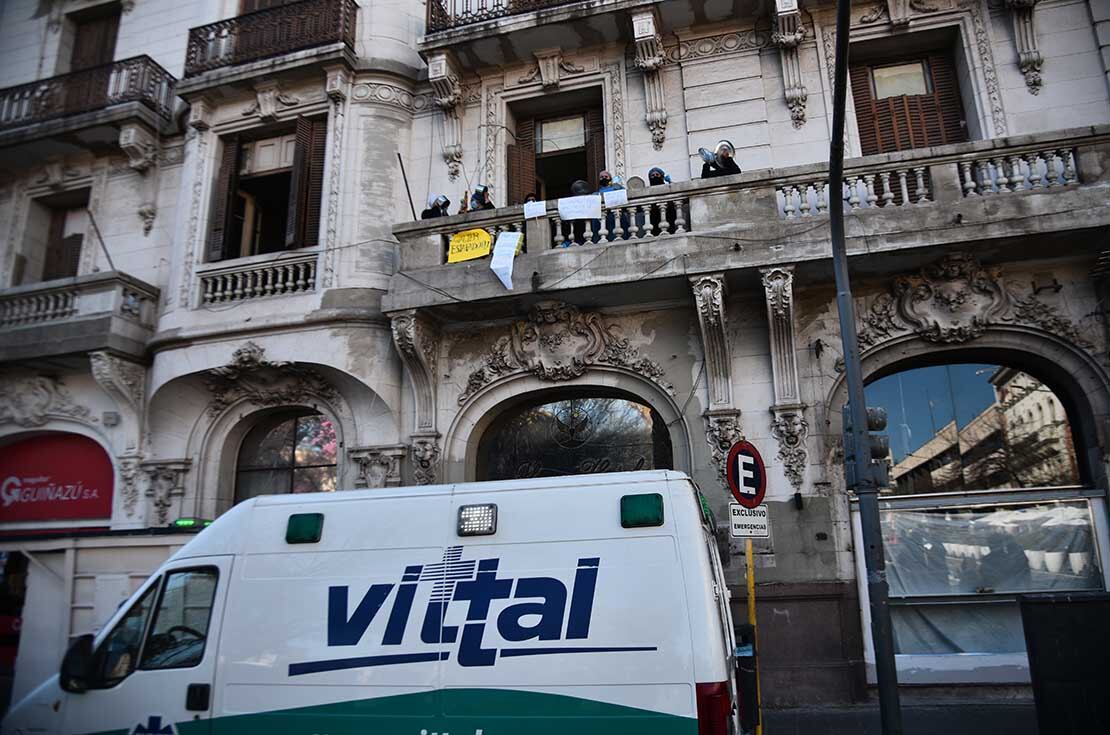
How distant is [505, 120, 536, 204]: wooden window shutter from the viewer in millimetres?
12461

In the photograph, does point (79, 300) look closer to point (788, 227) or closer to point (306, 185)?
point (306, 185)

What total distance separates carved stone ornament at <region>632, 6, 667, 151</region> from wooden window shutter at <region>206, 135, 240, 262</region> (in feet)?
24.5

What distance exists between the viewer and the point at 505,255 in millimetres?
10375

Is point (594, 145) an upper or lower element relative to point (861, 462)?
upper

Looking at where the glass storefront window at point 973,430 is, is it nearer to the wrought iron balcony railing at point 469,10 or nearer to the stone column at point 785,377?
the stone column at point 785,377

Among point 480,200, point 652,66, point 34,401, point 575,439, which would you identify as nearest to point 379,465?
point 575,439

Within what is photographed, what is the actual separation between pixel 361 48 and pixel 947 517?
11991 mm

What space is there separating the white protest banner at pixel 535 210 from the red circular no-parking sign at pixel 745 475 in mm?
4858

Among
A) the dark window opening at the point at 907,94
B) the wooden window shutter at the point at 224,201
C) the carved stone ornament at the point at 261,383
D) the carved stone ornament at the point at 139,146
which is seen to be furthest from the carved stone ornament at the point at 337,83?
the dark window opening at the point at 907,94

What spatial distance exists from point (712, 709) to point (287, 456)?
9835 mm

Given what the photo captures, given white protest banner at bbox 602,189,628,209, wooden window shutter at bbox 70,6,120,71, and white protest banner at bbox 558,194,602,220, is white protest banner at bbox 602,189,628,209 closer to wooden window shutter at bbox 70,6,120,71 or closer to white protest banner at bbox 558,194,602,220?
white protest banner at bbox 558,194,602,220

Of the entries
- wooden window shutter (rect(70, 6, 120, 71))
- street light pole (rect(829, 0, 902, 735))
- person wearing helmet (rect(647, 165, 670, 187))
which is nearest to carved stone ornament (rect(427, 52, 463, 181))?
person wearing helmet (rect(647, 165, 670, 187))

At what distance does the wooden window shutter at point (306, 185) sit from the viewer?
40.3 ft

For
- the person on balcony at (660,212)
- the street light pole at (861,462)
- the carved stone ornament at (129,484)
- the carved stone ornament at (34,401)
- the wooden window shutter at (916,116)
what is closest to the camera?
the street light pole at (861,462)
